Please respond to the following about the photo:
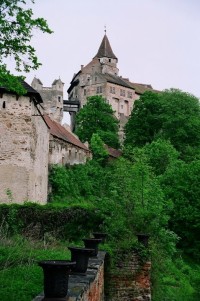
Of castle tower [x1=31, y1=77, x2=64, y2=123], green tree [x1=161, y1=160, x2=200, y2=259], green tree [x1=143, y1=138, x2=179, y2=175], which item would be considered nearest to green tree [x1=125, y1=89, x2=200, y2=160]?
green tree [x1=143, y1=138, x2=179, y2=175]

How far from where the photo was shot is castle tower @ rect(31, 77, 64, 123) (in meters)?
74.9

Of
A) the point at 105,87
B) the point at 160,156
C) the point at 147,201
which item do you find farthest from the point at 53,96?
the point at 147,201

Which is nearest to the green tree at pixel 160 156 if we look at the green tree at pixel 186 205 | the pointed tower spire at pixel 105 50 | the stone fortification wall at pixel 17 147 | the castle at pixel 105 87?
the green tree at pixel 186 205

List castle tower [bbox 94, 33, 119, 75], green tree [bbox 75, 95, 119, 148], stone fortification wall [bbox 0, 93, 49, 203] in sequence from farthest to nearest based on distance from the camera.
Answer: castle tower [bbox 94, 33, 119, 75] < green tree [bbox 75, 95, 119, 148] < stone fortification wall [bbox 0, 93, 49, 203]

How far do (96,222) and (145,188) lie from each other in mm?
3297

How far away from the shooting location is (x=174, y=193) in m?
33.1

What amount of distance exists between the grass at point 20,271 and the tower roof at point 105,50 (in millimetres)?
85082

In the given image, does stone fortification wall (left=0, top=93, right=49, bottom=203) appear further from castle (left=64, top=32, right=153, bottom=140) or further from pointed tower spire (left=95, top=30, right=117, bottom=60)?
pointed tower spire (left=95, top=30, right=117, bottom=60)

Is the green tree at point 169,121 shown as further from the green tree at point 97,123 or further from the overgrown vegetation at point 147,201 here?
the green tree at point 97,123

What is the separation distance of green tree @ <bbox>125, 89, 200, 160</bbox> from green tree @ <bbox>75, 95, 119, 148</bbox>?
2.66m

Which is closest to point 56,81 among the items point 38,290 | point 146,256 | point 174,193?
point 174,193

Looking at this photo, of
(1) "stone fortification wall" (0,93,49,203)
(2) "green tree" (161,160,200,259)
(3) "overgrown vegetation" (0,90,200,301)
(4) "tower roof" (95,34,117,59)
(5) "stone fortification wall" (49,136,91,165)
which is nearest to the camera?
(3) "overgrown vegetation" (0,90,200,301)

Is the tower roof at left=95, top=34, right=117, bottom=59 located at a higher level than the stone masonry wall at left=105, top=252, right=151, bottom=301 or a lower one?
higher

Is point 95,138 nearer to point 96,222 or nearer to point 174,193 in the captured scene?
point 174,193
